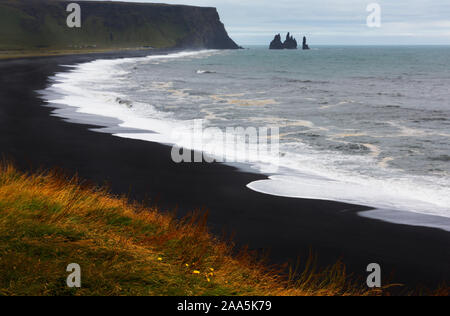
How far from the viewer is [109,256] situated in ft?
17.0

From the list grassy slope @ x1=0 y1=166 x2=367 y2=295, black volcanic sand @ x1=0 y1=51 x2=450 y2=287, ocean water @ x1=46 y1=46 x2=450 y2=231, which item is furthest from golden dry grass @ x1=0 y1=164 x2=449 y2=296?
ocean water @ x1=46 y1=46 x2=450 y2=231

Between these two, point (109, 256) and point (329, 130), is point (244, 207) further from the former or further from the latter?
point (329, 130)

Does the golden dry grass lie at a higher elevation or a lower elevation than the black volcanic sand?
higher

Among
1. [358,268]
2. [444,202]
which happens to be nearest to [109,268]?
[358,268]

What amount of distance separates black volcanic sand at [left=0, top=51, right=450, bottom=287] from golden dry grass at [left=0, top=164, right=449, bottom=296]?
4.60ft

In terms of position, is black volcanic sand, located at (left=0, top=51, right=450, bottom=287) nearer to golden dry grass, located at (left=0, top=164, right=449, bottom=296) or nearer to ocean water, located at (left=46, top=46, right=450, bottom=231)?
ocean water, located at (left=46, top=46, right=450, bottom=231)

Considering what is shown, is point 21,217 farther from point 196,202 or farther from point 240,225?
point 196,202

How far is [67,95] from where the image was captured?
31.2 meters

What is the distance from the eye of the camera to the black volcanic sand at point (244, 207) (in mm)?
7410

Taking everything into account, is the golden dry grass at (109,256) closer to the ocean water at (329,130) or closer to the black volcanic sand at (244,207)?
the black volcanic sand at (244,207)

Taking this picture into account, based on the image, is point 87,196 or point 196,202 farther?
point 196,202

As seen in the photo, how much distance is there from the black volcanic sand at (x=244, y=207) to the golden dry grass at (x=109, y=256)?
1402mm

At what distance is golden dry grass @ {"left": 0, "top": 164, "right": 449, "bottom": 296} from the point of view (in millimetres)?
4680
